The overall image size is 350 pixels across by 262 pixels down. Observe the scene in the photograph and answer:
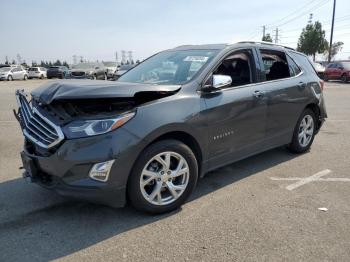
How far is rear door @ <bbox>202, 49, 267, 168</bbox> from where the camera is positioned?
4023 millimetres

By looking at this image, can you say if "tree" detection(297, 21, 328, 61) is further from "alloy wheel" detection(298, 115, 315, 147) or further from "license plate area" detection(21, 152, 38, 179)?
"license plate area" detection(21, 152, 38, 179)

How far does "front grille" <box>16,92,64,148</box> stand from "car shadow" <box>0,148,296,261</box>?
30.5 inches

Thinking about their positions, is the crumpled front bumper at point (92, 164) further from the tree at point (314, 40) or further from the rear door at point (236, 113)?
the tree at point (314, 40)

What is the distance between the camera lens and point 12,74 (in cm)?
3684

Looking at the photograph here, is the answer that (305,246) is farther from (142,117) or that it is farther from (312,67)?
(312,67)

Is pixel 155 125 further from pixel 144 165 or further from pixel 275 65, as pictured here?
pixel 275 65

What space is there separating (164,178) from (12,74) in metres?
37.7

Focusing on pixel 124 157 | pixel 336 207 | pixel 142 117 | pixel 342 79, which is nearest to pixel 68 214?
pixel 124 157

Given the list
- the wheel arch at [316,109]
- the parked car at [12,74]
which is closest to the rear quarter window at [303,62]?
the wheel arch at [316,109]

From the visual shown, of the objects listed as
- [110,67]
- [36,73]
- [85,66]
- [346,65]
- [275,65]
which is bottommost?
[36,73]

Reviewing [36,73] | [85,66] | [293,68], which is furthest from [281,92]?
[36,73]

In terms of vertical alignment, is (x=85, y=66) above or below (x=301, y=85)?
below

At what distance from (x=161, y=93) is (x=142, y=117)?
0.40 m

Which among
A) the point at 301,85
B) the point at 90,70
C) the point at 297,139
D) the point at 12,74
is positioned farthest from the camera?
the point at 12,74
